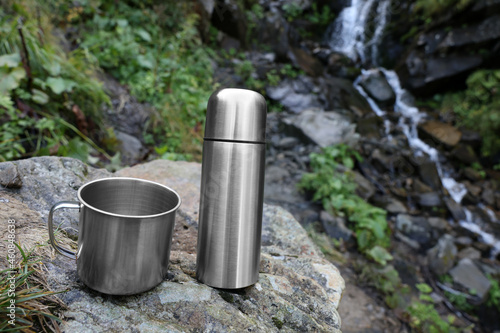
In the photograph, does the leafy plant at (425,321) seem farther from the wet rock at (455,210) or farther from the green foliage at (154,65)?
the wet rock at (455,210)

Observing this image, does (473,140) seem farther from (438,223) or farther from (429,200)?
(438,223)

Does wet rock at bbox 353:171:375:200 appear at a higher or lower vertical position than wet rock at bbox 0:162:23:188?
lower

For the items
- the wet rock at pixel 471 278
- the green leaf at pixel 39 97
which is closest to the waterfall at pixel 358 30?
the wet rock at pixel 471 278

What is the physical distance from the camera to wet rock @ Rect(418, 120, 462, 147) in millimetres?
8133

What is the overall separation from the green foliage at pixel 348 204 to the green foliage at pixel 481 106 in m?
5.52

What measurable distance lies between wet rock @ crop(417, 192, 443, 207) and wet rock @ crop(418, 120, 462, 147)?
266 centimetres

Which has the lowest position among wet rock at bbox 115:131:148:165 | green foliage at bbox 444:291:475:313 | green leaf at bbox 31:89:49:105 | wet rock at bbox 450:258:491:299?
green foliage at bbox 444:291:475:313

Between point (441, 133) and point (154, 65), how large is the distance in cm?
799

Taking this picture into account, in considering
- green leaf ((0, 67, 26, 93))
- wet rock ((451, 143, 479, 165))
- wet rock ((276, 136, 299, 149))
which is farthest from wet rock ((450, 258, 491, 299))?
green leaf ((0, 67, 26, 93))

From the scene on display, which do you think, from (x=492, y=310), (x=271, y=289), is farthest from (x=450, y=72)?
(x=271, y=289)

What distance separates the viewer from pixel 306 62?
1093 cm

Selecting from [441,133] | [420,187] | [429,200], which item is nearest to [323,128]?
[420,187]

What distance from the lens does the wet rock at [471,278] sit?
417cm

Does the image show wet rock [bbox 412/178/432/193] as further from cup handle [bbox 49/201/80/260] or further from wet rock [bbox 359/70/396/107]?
cup handle [bbox 49/201/80/260]
